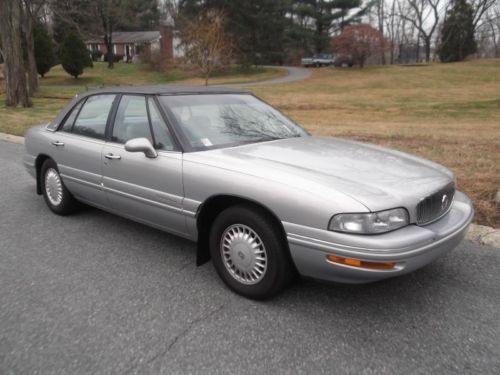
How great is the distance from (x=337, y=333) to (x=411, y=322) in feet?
1.65

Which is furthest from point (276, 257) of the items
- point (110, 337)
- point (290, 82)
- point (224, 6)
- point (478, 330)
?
point (224, 6)

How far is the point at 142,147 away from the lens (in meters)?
3.46

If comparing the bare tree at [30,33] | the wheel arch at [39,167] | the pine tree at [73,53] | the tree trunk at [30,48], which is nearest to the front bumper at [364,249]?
the wheel arch at [39,167]

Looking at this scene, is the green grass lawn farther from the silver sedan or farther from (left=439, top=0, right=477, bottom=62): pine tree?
(left=439, top=0, right=477, bottom=62): pine tree

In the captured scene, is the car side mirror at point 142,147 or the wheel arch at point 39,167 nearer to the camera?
the car side mirror at point 142,147

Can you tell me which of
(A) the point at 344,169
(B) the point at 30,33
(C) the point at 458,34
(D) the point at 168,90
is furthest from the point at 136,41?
(A) the point at 344,169

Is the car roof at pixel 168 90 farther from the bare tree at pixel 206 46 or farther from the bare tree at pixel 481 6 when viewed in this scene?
the bare tree at pixel 481 6

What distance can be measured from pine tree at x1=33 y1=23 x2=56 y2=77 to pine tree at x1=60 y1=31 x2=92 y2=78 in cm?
122

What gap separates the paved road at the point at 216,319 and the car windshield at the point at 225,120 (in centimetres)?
105

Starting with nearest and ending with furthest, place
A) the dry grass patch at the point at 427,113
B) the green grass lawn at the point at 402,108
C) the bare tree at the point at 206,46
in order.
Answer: the dry grass patch at the point at 427,113
the green grass lawn at the point at 402,108
the bare tree at the point at 206,46

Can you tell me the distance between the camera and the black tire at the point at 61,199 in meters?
4.77

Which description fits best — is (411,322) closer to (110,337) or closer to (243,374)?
(243,374)

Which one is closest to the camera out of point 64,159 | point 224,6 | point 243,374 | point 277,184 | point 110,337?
point 243,374

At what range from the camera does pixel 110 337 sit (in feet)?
8.82
